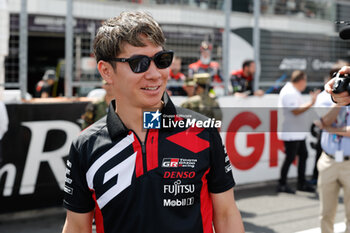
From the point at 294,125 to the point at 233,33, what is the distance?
1770 mm

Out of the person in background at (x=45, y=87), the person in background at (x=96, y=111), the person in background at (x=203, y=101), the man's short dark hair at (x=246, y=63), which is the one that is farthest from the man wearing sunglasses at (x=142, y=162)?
the man's short dark hair at (x=246, y=63)

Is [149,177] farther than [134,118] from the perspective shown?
No

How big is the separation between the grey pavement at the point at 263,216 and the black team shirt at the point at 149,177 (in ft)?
12.9

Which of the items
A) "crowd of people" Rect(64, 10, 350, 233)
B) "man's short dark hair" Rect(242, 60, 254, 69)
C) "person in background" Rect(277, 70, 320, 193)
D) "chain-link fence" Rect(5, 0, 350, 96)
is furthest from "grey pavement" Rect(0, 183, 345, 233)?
"man's short dark hair" Rect(242, 60, 254, 69)

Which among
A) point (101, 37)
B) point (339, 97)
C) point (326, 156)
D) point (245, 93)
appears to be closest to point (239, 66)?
point (245, 93)

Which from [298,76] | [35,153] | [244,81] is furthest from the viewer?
[244,81]

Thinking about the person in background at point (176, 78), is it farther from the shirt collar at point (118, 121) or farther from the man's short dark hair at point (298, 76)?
the shirt collar at point (118, 121)

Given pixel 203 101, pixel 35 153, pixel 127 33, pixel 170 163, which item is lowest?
pixel 35 153

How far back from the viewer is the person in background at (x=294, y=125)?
24.9ft

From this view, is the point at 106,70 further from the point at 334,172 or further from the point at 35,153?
the point at 35,153

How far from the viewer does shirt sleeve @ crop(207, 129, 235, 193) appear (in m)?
1.98

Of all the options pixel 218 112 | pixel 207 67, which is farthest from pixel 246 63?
pixel 218 112

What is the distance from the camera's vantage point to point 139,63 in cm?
190

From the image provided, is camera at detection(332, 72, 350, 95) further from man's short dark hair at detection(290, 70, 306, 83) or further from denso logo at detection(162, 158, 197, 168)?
man's short dark hair at detection(290, 70, 306, 83)
